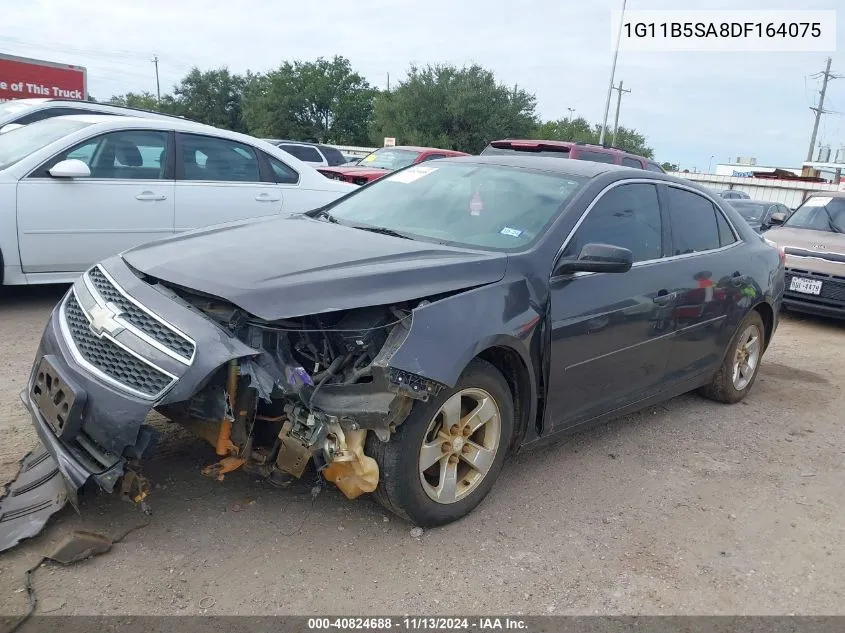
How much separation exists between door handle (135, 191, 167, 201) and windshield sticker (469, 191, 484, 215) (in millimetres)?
3607

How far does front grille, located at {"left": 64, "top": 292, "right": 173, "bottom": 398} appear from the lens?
2740 millimetres

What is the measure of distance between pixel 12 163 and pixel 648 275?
511 cm

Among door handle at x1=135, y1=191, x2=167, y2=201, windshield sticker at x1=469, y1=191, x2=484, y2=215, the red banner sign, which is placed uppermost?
the red banner sign

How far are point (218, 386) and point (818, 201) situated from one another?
379 inches

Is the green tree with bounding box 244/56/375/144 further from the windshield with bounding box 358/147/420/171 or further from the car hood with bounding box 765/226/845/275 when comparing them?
the car hood with bounding box 765/226/845/275

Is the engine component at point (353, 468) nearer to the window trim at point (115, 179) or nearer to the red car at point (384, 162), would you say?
the window trim at point (115, 179)

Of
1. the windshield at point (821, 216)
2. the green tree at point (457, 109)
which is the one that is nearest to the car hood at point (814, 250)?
the windshield at point (821, 216)

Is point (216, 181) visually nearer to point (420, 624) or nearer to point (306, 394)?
point (306, 394)

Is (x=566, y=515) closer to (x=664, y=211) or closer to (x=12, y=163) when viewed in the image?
(x=664, y=211)

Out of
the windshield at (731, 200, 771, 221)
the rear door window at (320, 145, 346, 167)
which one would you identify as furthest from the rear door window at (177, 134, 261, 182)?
the rear door window at (320, 145, 346, 167)

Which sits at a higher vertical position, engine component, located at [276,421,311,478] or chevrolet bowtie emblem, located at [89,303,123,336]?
chevrolet bowtie emblem, located at [89,303,123,336]

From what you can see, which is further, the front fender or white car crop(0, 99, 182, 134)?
white car crop(0, 99, 182, 134)

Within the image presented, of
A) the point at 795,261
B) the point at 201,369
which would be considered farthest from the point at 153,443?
the point at 795,261

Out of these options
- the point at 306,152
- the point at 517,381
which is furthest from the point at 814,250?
the point at 306,152
